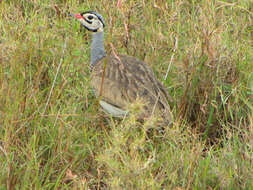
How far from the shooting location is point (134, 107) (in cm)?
212

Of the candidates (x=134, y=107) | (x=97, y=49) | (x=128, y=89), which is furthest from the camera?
(x=97, y=49)

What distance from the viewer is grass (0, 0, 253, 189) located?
8.57ft

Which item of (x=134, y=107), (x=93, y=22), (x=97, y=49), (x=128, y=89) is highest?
(x=93, y=22)

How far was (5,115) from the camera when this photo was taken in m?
2.90

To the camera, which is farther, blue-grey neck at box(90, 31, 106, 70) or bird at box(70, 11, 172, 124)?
blue-grey neck at box(90, 31, 106, 70)

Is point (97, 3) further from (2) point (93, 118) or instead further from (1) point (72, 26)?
(2) point (93, 118)

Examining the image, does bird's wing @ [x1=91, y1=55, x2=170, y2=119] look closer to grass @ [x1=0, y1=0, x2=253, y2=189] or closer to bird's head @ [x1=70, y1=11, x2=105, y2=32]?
grass @ [x1=0, y1=0, x2=253, y2=189]

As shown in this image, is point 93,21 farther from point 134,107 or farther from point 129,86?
point 134,107

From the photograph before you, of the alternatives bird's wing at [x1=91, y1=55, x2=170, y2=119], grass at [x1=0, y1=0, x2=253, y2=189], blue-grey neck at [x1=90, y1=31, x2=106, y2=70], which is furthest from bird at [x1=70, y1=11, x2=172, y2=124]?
blue-grey neck at [x1=90, y1=31, x2=106, y2=70]

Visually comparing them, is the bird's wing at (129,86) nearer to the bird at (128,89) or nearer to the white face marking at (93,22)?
the bird at (128,89)

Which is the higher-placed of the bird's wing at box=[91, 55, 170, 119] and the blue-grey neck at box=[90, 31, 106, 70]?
the blue-grey neck at box=[90, 31, 106, 70]

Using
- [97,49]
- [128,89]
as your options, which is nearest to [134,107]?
[128,89]

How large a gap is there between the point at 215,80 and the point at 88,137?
1.17 meters

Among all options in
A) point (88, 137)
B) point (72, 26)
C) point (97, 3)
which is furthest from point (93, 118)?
point (97, 3)
